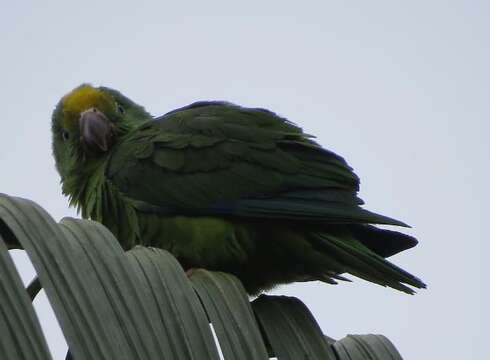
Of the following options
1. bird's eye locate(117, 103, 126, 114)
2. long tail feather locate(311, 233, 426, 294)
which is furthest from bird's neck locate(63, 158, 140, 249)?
long tail feather locate(311, 233, 426, 294)

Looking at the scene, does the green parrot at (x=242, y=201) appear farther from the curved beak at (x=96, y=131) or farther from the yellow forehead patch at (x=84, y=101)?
the yellow forehead patch at (x=84, y=101)

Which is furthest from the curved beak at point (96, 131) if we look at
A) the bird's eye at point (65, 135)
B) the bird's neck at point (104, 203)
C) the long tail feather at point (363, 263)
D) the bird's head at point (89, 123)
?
the long tail feather at point (363, 263)

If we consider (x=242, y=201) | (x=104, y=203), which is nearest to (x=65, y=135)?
(x=104, y=203)

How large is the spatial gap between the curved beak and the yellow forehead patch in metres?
0.16

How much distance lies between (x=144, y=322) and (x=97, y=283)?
0.12 m

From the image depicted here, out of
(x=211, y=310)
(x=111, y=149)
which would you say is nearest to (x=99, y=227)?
(x=211, y=310)

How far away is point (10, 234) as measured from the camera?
1.60 meters

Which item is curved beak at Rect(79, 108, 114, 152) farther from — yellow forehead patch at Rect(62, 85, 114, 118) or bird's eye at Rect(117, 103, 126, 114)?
bird's eye at Rect(117, 103, 126, 114)

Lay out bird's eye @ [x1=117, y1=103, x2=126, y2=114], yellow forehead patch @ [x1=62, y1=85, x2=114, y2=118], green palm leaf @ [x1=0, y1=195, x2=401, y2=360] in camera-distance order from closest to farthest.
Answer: green palm leaf @ [x1=0, y1=195, x2=401, y2=360] → yellow forehead patch @ [x1=62, y1=85, x2=114, y2=118] → bird's eye @ [x1=117, y1=103, x2=126, y2=114]

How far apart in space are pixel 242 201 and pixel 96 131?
1.18 m

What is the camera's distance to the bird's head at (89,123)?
4.36 metres

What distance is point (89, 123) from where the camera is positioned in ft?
14.4

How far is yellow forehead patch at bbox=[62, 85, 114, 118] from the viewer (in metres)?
4.63

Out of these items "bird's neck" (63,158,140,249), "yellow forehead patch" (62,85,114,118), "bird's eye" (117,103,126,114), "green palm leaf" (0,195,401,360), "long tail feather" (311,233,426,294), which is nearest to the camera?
"green palm leaf" (0,195,401,360)
